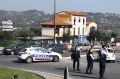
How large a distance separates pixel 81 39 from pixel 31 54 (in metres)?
77.1

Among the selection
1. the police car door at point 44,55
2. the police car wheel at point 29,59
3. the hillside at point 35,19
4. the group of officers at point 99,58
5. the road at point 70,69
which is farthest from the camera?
the hillside at point 35,19

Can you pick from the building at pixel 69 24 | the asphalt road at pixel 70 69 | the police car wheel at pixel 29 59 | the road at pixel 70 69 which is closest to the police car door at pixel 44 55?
the asphalt road at pixel 70 69

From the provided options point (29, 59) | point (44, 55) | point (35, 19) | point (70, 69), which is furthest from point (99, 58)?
point (35, 19)

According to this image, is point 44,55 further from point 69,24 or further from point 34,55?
point 69,24

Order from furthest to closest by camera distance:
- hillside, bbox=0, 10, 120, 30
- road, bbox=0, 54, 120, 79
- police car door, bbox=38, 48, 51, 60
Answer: hillside, bbox=0, 10, 120, 30 < police car door, bbox=38, 48, 51, 60 < road, bbox=0, 54, 120, 79

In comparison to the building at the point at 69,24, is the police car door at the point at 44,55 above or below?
above

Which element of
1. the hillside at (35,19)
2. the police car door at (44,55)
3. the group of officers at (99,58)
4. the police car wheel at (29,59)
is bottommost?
the hillside at (35,19)

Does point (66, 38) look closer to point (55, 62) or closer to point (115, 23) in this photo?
point (55, 62)

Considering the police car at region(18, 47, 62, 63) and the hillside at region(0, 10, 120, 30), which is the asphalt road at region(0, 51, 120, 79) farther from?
the hillside at region(0, 10, 120, 30)

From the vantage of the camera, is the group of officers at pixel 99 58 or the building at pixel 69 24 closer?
the group of officers at pixel 99 58

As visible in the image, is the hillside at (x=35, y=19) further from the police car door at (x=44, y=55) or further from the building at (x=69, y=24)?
the police car door at (x=44, y=55)

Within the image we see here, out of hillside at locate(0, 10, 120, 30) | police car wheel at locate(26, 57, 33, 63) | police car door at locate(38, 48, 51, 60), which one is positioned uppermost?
police car door at locate(38, 48, 51, 60)

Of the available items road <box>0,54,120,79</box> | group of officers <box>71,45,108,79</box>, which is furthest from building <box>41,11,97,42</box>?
group of officers <box>71,45,108,79</box>

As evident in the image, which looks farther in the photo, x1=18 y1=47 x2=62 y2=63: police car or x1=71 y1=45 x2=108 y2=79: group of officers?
x1=18 y1=47 x2=62 y2=63: police car
